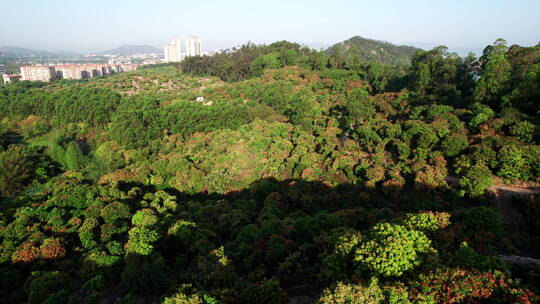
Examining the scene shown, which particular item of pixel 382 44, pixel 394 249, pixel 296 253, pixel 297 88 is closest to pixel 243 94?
pixel 297 88

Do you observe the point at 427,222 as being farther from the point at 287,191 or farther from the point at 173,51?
the point at 173,51

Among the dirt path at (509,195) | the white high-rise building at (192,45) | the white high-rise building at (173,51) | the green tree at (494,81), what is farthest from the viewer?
the white high-rise building at (173,51)

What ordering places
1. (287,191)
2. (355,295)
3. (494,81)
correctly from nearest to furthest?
1. (355,295)
2. (287,191)
3. (494,81)

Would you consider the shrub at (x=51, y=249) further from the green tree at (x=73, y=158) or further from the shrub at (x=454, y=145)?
the shrub at (x=454, y=145)

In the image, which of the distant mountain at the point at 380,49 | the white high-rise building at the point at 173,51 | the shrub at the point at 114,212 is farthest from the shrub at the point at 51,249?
the white high-rise building at the point at 173,51

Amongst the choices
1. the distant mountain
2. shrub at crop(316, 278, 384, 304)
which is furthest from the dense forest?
the distant mountain

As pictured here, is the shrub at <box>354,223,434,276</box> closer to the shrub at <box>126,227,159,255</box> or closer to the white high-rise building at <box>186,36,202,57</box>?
the shrub at <box>126,227,159,255</box>

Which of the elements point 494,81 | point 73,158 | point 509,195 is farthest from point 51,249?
point 494,81

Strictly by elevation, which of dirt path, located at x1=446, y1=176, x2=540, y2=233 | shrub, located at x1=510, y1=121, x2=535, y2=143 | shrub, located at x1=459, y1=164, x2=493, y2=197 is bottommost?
dirt path, located at x1=446, y1=176, x2=540, y2=233

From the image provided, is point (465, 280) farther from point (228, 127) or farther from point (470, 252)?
point (228, 127)
